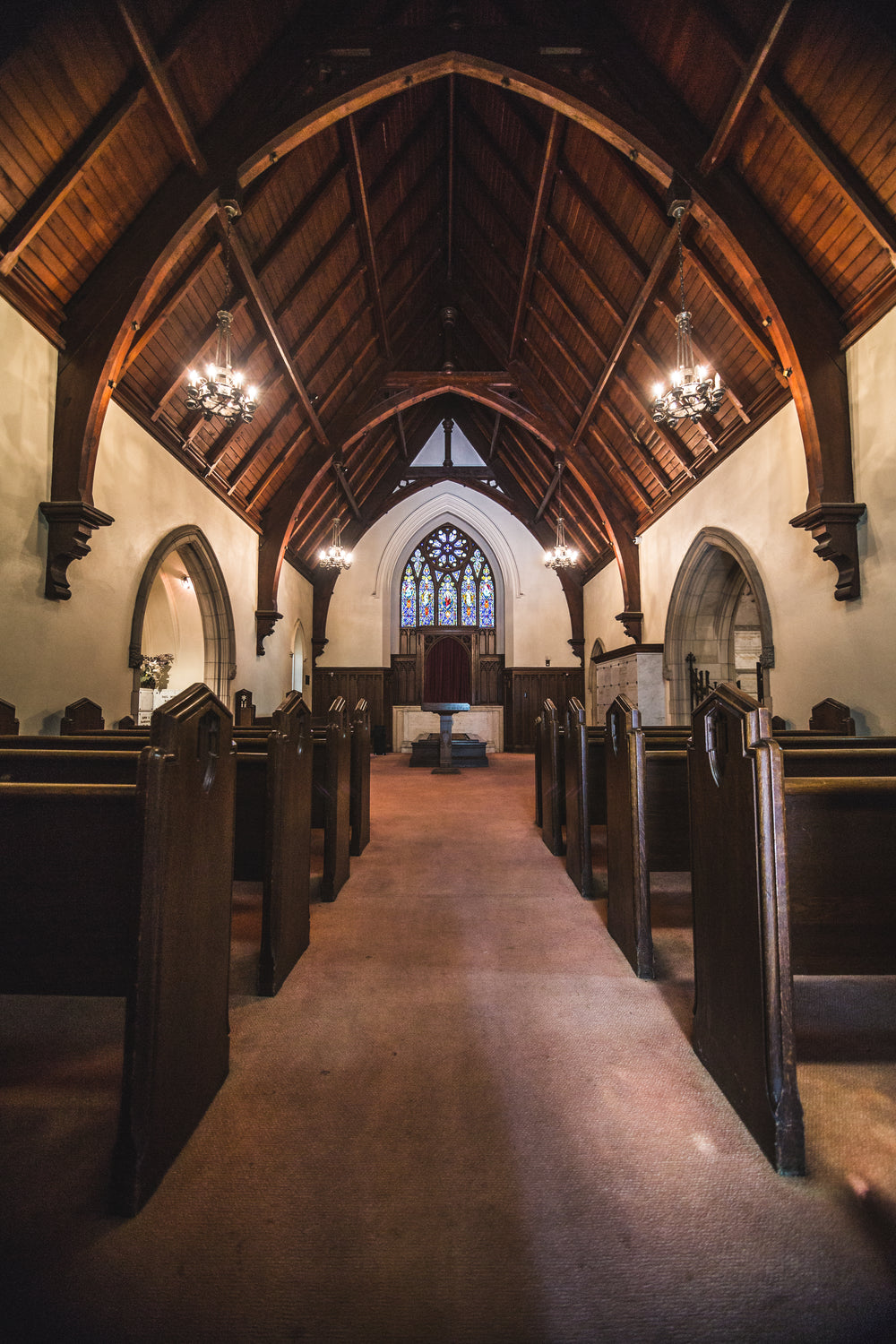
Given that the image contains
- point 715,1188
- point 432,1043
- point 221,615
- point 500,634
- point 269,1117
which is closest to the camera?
point 715,1188

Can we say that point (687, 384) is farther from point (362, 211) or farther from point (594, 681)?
point (594, 681)

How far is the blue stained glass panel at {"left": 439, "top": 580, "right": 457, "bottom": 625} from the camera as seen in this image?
14016 millimetres

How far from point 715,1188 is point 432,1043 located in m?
0.87

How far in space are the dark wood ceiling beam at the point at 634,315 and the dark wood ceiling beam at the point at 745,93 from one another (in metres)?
0.56

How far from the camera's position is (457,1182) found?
130 centimetres

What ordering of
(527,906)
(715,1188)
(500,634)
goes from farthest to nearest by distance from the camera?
(500,634)
(527,906)
(715,1188)

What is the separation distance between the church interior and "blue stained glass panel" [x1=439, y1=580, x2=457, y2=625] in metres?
3.57

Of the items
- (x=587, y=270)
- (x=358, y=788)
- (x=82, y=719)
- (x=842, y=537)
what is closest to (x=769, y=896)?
(x=358, y=788)

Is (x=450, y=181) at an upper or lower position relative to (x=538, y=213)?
upper

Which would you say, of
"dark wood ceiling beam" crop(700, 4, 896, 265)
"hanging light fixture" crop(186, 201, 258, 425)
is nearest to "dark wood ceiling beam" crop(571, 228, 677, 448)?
"dark wood ceiling beam" crop(700, 4, 896, 265)

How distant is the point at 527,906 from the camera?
3127 mm

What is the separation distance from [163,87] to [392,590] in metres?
10.00

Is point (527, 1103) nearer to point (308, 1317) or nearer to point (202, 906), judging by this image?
point (308, 1317)

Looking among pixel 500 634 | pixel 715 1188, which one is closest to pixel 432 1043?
pixel 715 1188
